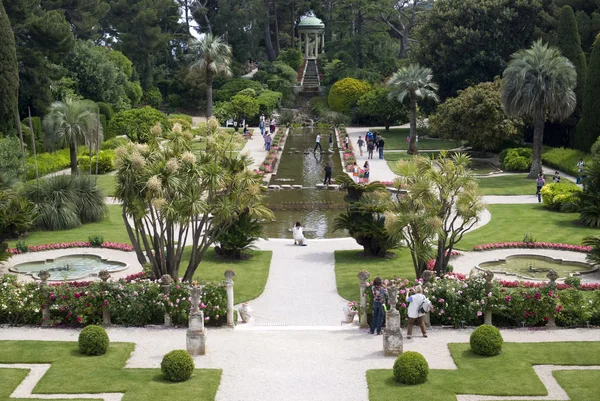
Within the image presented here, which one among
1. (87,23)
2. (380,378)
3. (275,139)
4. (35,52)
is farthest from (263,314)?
(87,23)

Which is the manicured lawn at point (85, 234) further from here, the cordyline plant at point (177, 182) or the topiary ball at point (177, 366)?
the topiary ball at point (177, 366)

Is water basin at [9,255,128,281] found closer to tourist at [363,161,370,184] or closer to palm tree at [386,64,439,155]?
tourist at [363,161,370,184]


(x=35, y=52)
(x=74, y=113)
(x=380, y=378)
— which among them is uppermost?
(x=35, y=52)

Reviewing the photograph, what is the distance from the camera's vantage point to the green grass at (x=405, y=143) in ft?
200

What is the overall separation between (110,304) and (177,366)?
454cm

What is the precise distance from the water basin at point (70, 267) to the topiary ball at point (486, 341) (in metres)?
13.2

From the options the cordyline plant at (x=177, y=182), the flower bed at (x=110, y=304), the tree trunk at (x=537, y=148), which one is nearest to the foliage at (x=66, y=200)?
the cordyline plant at (x=177, y=182)

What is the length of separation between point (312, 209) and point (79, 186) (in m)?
10.5

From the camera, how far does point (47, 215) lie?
34.2 meters

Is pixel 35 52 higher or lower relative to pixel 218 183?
higher

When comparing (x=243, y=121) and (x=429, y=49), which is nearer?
(x=429, y=49)

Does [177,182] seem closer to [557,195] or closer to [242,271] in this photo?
[242,271]

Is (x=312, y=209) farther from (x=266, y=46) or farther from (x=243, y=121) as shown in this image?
(x=266, y=46)

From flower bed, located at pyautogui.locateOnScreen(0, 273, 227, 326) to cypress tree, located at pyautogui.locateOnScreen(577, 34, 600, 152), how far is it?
30.7 m
